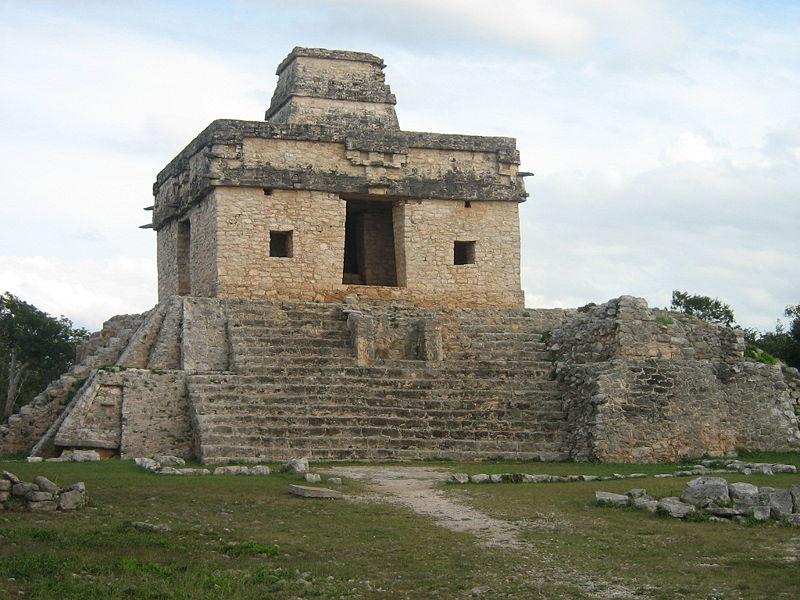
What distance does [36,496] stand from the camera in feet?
37.9

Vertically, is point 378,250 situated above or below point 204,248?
above

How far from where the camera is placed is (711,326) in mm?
21359

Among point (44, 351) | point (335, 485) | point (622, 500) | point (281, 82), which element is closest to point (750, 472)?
point (622, 500)

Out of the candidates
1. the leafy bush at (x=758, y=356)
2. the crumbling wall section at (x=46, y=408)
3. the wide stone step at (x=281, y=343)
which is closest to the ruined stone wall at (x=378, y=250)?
the wide stone step at (x=281, y=343)

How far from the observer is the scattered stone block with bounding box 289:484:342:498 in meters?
13.1

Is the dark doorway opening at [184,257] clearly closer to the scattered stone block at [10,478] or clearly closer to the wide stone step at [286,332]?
the wide stone step at [286,332]

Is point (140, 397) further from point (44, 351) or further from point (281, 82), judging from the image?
point (44, 351)

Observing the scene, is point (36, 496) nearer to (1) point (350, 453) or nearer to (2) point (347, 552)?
(2) point (347, 552)

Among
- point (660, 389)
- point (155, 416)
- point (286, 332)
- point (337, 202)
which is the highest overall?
point (337, 202)

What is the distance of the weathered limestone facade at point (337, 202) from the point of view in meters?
23.3

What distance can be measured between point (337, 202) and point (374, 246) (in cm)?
267

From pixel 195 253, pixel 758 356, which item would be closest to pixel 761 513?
pixel 758 356

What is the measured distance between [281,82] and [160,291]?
5.36 meters

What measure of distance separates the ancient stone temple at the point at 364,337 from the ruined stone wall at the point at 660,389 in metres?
0.03
